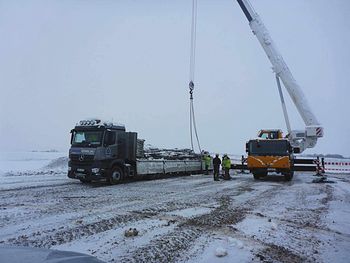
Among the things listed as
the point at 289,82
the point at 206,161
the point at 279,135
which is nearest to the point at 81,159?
the point at 279,135

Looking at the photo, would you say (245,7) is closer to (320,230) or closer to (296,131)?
(296,131)

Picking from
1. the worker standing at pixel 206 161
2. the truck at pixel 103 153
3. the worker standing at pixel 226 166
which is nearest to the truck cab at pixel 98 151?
the truck at pixel 103 153

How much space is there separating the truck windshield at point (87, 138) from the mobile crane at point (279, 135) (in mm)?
9143

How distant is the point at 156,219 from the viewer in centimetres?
750

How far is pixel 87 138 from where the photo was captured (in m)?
15.6

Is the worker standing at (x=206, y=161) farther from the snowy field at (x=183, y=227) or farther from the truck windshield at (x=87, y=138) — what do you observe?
the snowy field at (x=183, y=227)

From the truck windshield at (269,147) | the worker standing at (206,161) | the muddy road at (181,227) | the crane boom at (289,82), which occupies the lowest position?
the muddy road at (181,227)

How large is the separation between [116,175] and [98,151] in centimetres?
184

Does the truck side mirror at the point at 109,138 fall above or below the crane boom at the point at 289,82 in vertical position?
below

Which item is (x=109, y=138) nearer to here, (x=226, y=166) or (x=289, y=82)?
(x=226, y=166)

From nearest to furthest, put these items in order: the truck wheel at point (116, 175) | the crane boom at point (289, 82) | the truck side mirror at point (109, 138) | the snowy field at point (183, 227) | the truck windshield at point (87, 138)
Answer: the snowy field at point (183, 227) < the truck windshield at point (87, 138) < the truck side mirror at point (109, 138) < the truck wheel at point (116, 175) < the crane boom at point (289, 82)

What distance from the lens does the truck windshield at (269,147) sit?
61.4ft

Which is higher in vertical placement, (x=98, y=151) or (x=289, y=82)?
(x=289, y=82)

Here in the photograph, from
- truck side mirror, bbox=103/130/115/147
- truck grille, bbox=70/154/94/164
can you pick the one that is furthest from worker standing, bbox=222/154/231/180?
truck grille, bbox=70/154/94/164
